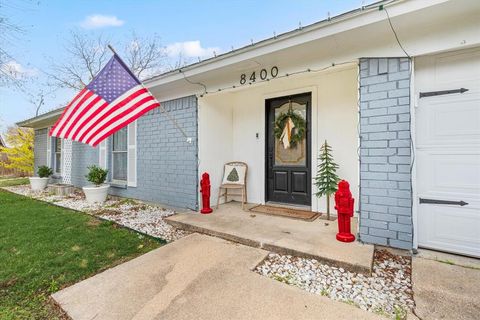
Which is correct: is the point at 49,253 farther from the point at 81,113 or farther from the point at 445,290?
the point at 445,290

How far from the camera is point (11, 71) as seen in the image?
19.9 feet

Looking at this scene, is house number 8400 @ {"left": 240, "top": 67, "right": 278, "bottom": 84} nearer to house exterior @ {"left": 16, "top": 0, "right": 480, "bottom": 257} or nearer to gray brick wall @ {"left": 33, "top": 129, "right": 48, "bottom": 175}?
house exterior @ {"left": 16, "top": 0, "right": 480, "bottom": 257}

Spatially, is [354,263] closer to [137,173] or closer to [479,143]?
[479,143]

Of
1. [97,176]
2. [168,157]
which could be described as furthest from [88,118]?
[97,176]

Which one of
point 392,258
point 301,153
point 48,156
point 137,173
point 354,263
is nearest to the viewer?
point 354,263

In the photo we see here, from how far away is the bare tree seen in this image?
43.2 ft

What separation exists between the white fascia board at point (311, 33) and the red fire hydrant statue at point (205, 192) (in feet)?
5.60

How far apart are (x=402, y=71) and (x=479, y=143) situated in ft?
3.24

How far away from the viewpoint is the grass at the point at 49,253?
1929 millimetres

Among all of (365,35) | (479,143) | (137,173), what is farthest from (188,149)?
(479,143)

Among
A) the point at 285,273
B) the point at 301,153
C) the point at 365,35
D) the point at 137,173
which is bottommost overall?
the point at 285,273

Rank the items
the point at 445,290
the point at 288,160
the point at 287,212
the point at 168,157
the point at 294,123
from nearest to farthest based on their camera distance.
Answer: the point at 445,290 < the point at 287,212 < the point at 294,123 < the point at 288,160 < the point at 168,157

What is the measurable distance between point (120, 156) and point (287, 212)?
173 inches

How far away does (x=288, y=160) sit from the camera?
435 centimetres
